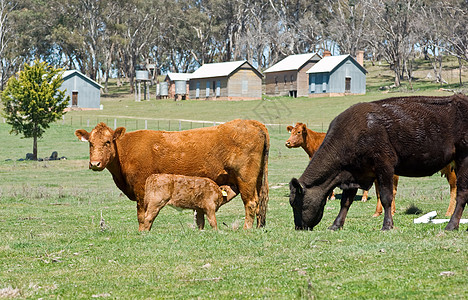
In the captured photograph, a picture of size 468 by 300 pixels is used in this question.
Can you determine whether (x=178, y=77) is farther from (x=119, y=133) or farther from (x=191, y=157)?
(x=191, y=157)

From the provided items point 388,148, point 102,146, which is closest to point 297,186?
point 388,148

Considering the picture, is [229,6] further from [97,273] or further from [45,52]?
[97,273]

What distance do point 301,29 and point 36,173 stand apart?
83495 mm

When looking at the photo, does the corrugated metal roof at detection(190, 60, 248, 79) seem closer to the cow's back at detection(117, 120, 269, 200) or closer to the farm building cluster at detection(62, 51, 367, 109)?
the farm building cluster at detection(62, 51, 367, 109)

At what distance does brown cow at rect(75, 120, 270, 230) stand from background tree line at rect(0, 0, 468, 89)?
81126 millimetres

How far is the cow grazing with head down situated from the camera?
437 inches

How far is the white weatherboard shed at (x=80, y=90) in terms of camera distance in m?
87.2

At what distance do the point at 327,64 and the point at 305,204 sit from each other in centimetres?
8183

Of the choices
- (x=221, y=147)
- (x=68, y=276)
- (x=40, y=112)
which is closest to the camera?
(x=68, y=276)

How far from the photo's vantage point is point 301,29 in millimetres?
113062

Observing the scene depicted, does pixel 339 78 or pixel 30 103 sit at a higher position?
pixel 339 78

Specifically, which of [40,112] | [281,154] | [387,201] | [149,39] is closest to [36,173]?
[40,112]

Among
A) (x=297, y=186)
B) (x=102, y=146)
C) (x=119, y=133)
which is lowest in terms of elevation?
(x=297, y=186)

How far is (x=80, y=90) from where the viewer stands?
288ft
